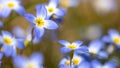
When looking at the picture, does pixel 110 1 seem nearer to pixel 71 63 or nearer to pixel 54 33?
pixel 54 33

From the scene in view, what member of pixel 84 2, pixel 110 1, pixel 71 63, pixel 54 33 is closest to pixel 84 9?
pixel 84 2

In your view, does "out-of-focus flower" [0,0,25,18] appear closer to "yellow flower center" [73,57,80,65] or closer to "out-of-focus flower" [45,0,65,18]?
"out-of-focus flower" [45,0,65,18]

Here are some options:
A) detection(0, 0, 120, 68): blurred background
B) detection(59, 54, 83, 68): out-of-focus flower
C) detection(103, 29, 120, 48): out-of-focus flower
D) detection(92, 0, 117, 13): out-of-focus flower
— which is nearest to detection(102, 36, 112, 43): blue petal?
detection(103, 29, 120, 48): out-of-focus flower

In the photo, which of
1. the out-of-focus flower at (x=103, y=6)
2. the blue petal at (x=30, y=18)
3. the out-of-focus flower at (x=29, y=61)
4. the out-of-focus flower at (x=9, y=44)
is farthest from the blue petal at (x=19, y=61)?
the out-of-focus flower at (x=103, y=6)

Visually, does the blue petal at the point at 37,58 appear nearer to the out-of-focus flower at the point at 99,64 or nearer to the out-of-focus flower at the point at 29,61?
the out-of-focus flower at the point at 29,61

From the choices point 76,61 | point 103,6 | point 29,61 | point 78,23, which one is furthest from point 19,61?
point 103,6
